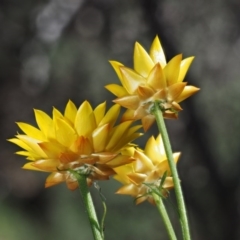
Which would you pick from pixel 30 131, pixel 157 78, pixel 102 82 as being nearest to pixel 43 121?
pixel 30 131

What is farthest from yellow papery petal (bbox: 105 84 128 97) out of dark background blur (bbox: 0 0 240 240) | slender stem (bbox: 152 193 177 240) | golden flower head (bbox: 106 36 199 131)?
dark background blur (bbox: 0 0 240 240)

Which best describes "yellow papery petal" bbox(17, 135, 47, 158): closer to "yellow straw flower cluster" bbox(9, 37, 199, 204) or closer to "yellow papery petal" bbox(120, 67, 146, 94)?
"yellow straw flower cluster" bbox(9, 37, 199, 204)

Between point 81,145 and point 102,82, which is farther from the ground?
point 102,82

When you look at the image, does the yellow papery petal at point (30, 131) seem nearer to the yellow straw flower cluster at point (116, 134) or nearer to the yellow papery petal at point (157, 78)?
the yellow straw flower cluster at point (116, 134)

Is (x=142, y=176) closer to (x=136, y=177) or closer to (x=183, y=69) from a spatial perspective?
(x=136, y=177)

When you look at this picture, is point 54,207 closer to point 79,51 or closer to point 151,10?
point 79,51

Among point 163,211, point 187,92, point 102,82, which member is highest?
point 102,82

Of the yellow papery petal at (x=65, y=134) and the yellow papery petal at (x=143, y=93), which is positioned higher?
the yellow papery petal at (x=143, y=93)

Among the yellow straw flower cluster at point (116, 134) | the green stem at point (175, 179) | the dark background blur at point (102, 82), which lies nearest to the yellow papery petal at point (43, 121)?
the yellow straw flower cluster at point (116, 134)
